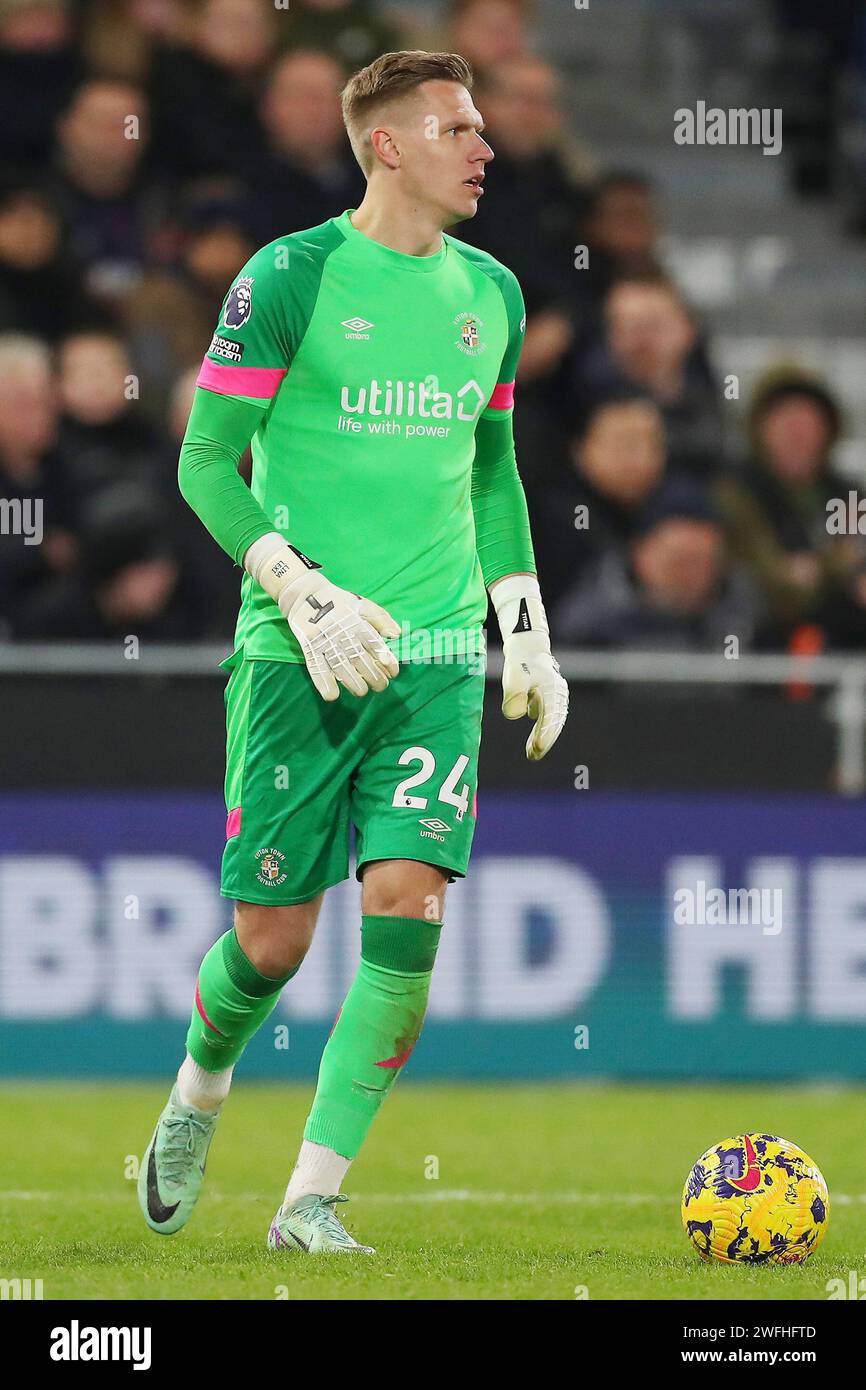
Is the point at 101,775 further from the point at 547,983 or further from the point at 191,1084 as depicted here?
the point at 191,1084

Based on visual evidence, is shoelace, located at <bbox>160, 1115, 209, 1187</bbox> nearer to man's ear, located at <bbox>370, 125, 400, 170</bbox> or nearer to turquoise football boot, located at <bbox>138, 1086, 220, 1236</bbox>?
turquoise football boot, located at <bbox>138, 1086, 220, 1236</bbox>

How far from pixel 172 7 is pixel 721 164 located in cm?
415

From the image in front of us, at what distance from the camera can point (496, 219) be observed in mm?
11148

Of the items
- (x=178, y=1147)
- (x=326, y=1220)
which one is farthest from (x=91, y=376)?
(x=326, y=1220)

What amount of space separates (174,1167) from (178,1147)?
0.05 meters

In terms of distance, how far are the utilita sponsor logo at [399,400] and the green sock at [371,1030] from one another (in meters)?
1.23

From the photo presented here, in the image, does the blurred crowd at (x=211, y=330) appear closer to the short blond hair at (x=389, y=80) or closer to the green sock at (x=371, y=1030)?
the short blond hair at (x=389, y=80)

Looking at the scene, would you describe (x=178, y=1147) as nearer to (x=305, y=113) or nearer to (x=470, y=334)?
(x=470, y=334)

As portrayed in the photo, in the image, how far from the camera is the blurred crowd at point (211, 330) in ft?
32.6

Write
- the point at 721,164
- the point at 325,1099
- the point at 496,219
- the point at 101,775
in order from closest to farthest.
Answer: the point at 325,1099 < the point at 101,775 < the point at 496,219 < the point at 721,164

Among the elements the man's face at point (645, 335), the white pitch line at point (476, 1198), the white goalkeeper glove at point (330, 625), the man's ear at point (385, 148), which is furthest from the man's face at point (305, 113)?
the white goalkeeper glove at point (330, 625)

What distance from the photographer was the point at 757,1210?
17.1 ft
